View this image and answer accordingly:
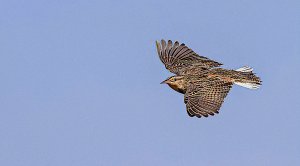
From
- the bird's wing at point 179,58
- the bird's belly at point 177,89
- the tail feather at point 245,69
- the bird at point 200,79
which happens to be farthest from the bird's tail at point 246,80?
the bird's wing at point 179,58

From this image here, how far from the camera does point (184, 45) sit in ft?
97.5

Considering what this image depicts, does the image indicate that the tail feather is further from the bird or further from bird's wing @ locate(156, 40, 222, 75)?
bird's wing @ locate(156, 40, 222, 75)

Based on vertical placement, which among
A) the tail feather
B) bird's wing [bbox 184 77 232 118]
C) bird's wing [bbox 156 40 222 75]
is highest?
bird's wing [bbox 156 40 222 75]

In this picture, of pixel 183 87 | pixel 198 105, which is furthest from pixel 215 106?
pixel 183 87

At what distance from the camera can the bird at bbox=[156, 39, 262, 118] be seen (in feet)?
76.1

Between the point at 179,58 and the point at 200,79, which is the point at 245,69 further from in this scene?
the point at 179,58

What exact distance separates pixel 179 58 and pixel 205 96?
5.60m

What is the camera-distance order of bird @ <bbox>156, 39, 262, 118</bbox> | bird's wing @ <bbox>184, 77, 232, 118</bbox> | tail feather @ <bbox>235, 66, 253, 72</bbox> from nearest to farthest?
bird's wing @ <bbox>184, 77, 232, 118</bbox> < bird @ <bbox>156, 39, 262, 118</bbox> < tail feather @ <bbox>235, 66, 253, 72</bbox>

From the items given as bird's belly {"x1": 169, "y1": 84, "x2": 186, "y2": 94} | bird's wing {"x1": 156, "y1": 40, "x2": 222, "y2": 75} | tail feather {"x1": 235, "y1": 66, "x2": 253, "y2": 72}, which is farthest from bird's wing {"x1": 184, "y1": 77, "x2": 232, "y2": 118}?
bird's wing {"x1": 156, "y1": 40, "x2": 222, "y2": 75}

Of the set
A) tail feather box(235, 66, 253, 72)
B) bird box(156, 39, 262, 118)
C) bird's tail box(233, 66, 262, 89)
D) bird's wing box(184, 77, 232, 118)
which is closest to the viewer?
bird's wing box(184, 77, 232, 118)

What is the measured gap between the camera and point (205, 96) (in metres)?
23.7

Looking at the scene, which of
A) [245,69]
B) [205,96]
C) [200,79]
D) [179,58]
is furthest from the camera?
[179,58]

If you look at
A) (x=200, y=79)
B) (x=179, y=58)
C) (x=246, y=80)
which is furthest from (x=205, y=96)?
(x=179, y=58)

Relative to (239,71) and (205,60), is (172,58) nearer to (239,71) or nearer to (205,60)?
(205,60)
